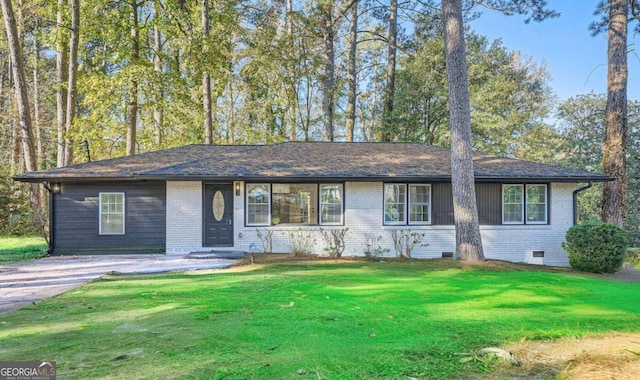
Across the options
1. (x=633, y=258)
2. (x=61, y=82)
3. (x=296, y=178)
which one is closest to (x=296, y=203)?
(x=296, y=178)

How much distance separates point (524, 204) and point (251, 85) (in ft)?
53.0

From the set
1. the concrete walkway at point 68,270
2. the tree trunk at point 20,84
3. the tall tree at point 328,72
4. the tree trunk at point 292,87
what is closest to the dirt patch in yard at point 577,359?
the concrete walkway at point 68,270

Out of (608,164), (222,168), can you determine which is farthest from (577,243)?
(222,168)

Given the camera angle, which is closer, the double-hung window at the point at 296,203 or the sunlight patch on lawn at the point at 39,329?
the sunlight patch on lawn at the point at 39,329

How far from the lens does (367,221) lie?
487 inches

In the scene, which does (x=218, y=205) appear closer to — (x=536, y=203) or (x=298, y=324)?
(x=298, y=324)

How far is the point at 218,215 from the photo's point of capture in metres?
12.2

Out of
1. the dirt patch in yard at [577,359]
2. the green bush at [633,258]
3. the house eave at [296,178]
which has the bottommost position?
the green bush at [633,258]

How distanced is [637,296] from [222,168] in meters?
10.5

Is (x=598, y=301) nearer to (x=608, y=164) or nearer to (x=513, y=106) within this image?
(x=608, y=164)

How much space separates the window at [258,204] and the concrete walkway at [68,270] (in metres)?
1.66

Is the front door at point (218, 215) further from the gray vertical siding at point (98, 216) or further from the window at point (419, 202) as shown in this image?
the window at point (419, 202)

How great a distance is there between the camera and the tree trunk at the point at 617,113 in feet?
Answer: 40.7

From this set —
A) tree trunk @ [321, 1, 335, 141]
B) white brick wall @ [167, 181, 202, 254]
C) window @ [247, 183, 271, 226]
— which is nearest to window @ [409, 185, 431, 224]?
window @ [247, 183, 271, 226]
